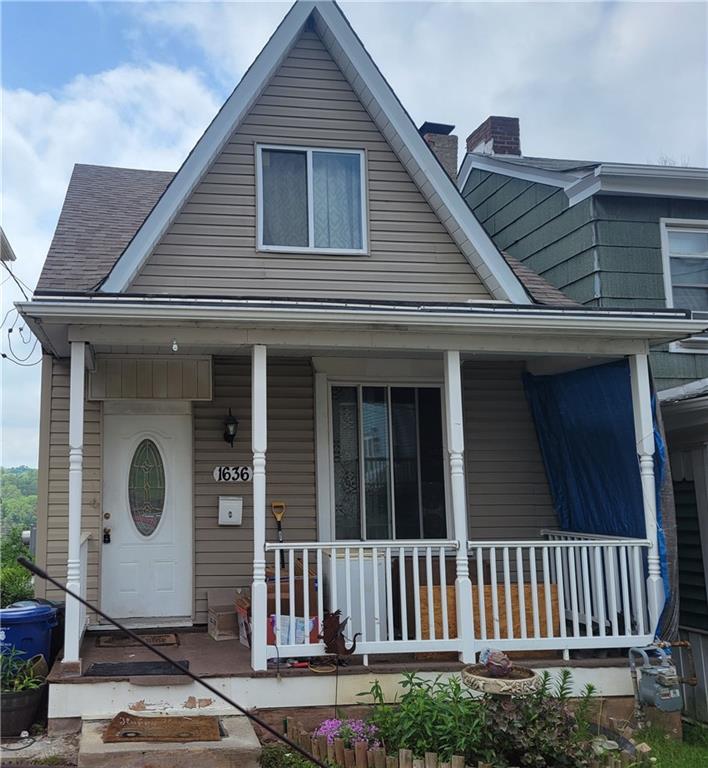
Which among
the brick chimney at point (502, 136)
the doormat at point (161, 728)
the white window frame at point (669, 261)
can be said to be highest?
the brick chimney at point (502, 136)

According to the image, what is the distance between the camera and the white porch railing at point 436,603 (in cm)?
599

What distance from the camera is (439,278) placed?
27.0 feet

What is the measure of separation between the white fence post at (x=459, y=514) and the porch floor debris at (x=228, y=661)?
9.7 inches

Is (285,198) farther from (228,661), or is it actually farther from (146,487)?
(228,661)

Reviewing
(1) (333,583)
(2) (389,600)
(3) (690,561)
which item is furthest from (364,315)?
(3) (690,561)

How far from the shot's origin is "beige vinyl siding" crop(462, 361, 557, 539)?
8344mm

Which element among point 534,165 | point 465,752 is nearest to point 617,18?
point 534,165

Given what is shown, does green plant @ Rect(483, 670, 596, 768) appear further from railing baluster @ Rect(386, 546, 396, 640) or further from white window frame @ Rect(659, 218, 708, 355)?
white window frame @ Rect(659, 218, 708, 355)

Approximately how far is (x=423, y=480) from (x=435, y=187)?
10.3ft

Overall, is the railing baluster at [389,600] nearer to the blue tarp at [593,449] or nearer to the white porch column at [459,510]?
the white porch column at [459,510]

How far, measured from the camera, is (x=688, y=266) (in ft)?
30.2

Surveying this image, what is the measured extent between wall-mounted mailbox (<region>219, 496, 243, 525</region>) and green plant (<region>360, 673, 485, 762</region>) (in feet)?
8.72

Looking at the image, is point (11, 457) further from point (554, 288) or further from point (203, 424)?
point (554, 288)

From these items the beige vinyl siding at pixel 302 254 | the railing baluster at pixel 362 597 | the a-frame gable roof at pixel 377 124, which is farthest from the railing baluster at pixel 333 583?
the a-frame gable roof at pixel 377 124
